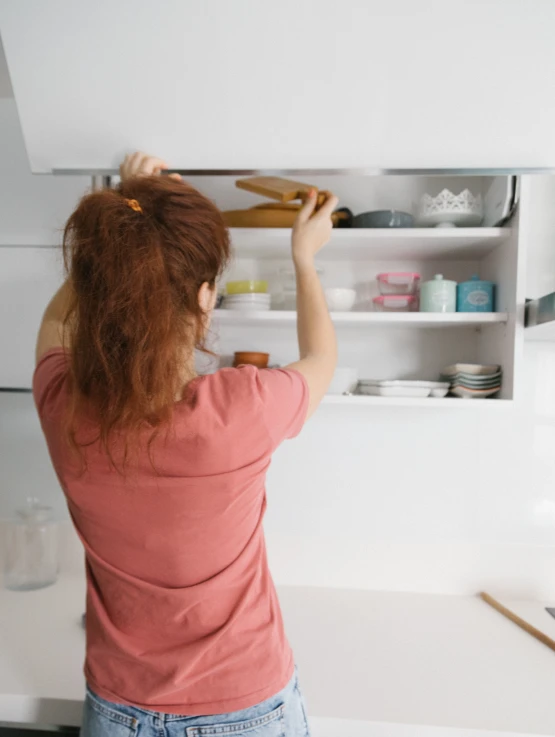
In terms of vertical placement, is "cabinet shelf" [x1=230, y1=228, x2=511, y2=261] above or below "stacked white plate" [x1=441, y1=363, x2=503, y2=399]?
above

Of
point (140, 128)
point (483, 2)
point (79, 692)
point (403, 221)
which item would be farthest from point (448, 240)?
point (79, 692)

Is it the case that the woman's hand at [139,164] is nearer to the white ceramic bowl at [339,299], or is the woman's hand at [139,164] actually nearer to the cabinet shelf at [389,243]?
the cabinet shelf at [389,243]

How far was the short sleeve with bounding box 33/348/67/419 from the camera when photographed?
0.80 metres

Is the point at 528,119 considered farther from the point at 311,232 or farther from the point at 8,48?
the point at 8,48

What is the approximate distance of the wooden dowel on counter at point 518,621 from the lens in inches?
49.2

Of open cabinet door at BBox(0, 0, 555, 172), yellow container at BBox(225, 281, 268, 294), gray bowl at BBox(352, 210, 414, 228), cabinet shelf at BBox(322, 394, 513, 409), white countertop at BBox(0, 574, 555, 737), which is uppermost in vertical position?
open cabinet door at BBox(0, 0, 555, 172)

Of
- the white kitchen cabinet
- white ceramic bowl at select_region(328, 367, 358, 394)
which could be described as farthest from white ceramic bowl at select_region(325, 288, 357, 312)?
white ceramic bowl at select_region(328, 367, 358, 394)

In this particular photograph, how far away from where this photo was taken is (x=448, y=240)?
4.46ft

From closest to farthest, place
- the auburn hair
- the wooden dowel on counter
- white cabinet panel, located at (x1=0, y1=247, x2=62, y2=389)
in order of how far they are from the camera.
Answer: the auburn hair < the wooden dowel on counter < white cabinet panel, located at (x1=0, y1=247, x2=62, y2=389)

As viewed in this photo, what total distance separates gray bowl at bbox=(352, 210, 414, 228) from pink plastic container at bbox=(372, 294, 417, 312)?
0.16 metres

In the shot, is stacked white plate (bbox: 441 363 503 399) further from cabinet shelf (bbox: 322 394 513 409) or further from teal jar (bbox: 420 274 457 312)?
teal jar (bbox: 420 274 457 312)

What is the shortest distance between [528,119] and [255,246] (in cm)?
66

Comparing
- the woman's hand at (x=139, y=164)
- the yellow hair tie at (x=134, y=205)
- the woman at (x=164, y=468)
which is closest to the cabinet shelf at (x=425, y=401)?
the woman at (x=164, y=468)

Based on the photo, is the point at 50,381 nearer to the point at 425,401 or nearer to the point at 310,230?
the point at 310,230
